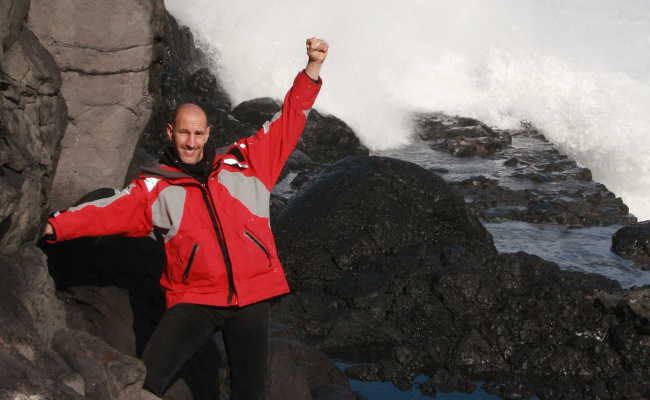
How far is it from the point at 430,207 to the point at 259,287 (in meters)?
4.89

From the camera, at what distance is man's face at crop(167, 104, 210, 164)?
366 cm

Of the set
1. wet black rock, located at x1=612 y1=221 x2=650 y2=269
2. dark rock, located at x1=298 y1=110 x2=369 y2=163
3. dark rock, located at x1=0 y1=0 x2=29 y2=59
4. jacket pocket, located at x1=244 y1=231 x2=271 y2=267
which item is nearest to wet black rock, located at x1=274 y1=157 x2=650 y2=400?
wet black rock, located at x1=612 y1=221 x2=650 y2=269

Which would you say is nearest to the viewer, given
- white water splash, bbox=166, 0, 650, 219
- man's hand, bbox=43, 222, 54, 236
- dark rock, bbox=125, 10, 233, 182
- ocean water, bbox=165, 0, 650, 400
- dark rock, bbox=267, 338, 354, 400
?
man's hand, bbox=43, 222, 54, 236

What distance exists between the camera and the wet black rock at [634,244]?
9164 millimetres

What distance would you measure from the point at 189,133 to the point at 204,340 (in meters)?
0.98

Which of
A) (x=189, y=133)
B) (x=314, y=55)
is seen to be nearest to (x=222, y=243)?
(x=189, y=133)

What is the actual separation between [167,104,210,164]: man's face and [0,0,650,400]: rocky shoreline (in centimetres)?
73

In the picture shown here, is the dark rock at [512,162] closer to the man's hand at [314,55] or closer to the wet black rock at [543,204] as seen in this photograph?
the wet black rock at [543,204]

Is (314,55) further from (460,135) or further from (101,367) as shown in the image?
(460,135)

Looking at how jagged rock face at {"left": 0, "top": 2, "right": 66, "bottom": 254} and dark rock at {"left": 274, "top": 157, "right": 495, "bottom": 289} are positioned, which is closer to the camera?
jagged rock face at {"left": 0, "top": 2, "right": 66, "bottom": 254}

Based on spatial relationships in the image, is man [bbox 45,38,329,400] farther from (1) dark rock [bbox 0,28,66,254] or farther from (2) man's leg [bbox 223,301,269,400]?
(1) dark rock [bbox 0,28,66,254]

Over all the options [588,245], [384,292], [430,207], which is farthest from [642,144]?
[384,292]

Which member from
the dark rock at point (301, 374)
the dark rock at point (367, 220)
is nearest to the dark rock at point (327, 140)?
the dark rock at point (367, 220)

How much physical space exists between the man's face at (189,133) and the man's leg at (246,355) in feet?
2.54
